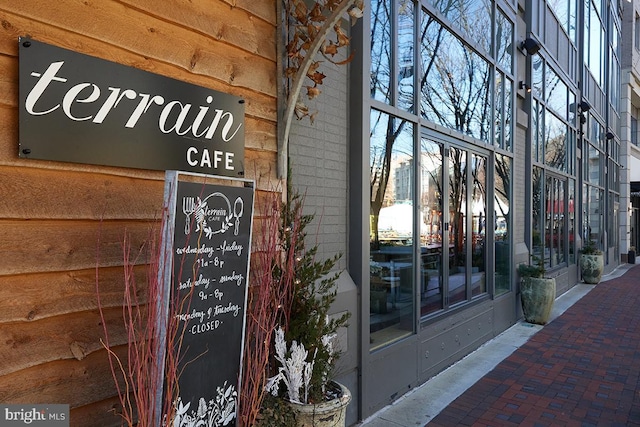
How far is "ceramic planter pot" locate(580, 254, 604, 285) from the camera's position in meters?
13.0

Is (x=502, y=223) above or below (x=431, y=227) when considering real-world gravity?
above

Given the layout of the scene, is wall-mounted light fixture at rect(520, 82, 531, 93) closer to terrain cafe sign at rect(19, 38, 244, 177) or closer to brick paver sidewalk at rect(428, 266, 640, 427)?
brick paver sidewalk at rect(428, 266, 640, 427)

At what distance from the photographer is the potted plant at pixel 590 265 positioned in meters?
13.0

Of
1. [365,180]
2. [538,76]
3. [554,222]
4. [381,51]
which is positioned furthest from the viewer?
[554,222]

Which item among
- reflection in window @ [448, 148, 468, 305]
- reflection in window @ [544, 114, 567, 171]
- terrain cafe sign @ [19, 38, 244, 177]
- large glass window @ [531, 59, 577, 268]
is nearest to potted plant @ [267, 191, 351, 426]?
terrain cafe sign @ [19, 38, 244, 177]

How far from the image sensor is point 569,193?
1220cm

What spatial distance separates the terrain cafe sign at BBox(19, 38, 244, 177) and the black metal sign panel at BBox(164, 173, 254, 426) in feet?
1.37

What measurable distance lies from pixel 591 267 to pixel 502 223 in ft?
22.2

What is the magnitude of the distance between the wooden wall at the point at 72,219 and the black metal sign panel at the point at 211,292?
0.41m

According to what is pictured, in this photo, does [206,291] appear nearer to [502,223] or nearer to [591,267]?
[502,223]

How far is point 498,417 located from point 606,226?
50.0 feet

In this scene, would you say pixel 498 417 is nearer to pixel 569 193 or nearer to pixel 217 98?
pixel 217 98

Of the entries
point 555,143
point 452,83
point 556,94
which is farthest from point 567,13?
point 452,83

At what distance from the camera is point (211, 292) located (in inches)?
97.3
